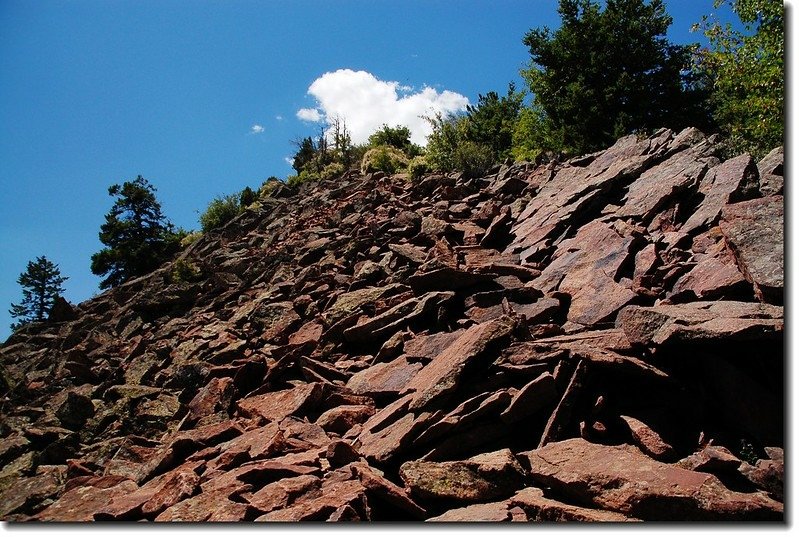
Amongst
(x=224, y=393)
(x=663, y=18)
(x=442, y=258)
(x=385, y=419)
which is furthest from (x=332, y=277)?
(x=663, y=18)

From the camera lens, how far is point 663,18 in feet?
81.1

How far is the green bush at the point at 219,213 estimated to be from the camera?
29266mm

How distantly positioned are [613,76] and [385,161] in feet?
43.8

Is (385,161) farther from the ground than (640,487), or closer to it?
farther from the ground

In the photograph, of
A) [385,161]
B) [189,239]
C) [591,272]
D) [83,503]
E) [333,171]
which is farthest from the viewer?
[333,171]

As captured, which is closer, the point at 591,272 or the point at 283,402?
the point at 283,402

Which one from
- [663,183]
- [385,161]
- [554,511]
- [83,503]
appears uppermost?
[385,161]

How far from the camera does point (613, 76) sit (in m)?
24.3

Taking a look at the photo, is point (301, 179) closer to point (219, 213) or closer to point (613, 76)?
point (219, 213)

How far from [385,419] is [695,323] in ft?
12.1

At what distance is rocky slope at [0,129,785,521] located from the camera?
4242 millimetres

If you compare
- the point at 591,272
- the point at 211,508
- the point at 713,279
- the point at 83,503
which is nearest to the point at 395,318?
the point at 591,272

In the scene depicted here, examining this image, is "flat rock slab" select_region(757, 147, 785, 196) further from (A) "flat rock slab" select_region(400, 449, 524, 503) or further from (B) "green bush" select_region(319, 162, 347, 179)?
(B) "green bush" select_region(319, 162, 347, 179)

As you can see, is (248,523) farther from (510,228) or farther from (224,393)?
(510,228)
